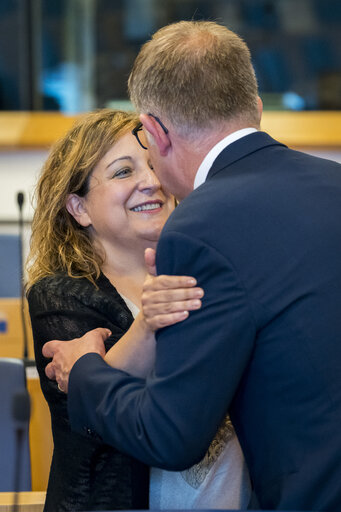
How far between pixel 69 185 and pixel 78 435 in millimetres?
678

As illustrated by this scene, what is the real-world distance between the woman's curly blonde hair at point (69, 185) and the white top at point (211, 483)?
1.80 feet

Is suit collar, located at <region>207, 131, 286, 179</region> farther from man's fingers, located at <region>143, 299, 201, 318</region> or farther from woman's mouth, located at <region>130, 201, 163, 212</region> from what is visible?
woman's mouth, located at <region>130, 201, 163, 212</region>

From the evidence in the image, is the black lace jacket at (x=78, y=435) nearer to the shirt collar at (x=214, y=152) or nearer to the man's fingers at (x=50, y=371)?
the man's fingers at (x=50, y=371)

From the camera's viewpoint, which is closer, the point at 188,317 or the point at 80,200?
the point at 188,317

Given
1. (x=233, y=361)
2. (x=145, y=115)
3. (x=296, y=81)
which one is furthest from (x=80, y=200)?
(x=296, y=81)

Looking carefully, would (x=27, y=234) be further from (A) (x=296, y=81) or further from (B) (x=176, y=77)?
(B) (x=176, y=77)

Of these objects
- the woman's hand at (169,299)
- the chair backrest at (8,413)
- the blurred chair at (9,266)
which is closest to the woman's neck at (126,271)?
the chair backrest at (8,413)

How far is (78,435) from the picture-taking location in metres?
1.69

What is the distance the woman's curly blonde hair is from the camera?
1971mm

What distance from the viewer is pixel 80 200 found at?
80.8 inches

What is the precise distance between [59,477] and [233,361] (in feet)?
2.16

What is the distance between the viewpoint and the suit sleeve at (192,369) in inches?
48.9

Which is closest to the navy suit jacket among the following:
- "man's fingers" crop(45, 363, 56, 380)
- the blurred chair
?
"man's fingers" crop(45, 363, 56, 380)

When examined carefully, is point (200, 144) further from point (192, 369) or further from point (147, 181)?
point (147, 181)
